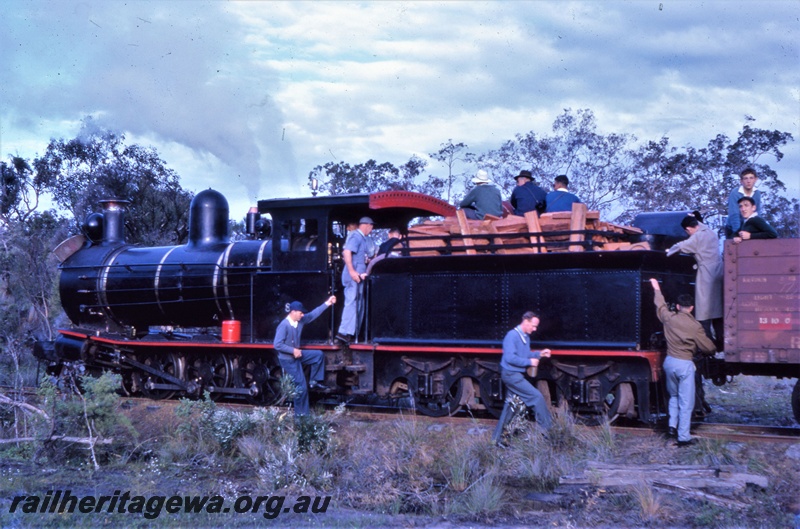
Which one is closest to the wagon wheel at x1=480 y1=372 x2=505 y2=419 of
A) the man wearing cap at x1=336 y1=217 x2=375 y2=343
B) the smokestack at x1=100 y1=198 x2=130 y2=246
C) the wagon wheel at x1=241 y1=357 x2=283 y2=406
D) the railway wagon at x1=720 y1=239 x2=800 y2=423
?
the man wearing cap at x1=336 y1=217 x2=375 y2=343

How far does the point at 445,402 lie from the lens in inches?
413

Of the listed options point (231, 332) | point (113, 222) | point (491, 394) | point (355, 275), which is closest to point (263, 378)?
point (231, 332)

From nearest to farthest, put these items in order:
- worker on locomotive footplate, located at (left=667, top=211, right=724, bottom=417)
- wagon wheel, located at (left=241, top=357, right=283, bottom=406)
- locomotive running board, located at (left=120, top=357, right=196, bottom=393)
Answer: worker on locomotive footplate, located at (left=667, top=211, right=724, bottom=417) → wagon wheel, located at (left=241, top=357, right=283, bottom=406) → locomotive running board, located at (left=120, top=357, right=196, bottom=393)

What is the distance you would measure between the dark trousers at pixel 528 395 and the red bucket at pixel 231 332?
14.7 ft

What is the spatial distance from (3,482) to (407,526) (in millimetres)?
3781

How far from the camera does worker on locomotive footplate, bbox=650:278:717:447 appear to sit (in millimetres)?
8305

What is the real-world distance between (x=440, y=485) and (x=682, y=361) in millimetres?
3033

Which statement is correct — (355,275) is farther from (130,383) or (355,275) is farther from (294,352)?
(130,383)

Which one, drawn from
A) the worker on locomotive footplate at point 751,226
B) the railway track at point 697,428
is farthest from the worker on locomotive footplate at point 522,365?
the worker on locomotive footplate at point 751,226

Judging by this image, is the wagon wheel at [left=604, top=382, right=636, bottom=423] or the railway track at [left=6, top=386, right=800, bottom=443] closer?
the railway track at [left=6, top=386, right=800, bottom=443]

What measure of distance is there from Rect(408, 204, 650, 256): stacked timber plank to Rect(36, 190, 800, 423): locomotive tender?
0.05 m

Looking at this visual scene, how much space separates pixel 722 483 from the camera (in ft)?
21.7

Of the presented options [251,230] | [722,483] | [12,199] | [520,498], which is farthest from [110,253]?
[12,199]

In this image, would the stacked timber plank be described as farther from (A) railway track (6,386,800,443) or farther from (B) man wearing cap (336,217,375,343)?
(A) railway track (6,386,800,443)
